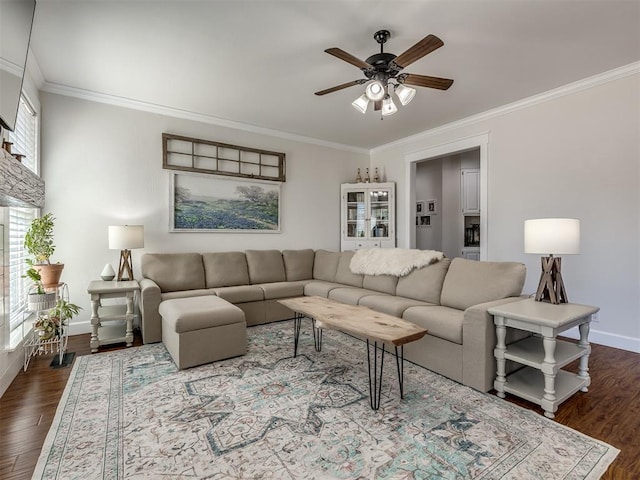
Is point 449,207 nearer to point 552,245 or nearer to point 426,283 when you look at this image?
point 426,283

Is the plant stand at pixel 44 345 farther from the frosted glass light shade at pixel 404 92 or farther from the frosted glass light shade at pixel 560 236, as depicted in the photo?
the frosted glass light shade at pixel 560 236

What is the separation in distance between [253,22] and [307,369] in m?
2.75

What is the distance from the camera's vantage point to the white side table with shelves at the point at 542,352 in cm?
198

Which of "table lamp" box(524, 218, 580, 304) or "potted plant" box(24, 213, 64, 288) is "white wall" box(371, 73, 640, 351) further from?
"potted plant" box(24, 213, 64, 288)

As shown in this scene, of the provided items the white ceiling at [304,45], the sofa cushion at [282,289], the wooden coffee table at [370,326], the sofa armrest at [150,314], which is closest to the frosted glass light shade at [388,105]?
the white ceiling at [304,45]

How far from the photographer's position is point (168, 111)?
4.11 m

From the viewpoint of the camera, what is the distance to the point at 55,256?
350 cm

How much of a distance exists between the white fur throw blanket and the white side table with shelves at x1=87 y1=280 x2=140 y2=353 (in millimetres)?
2605

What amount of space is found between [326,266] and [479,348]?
9.07ft

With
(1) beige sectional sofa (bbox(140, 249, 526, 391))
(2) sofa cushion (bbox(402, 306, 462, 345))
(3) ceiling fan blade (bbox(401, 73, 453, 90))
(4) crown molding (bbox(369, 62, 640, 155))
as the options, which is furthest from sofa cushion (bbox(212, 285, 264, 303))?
(4) crown molding (bbox(369, 62, 640, 155))

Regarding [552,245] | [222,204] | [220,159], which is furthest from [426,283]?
[220,159]

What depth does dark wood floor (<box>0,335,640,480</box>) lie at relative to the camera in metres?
1.60

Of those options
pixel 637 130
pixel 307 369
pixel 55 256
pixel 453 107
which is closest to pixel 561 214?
pixel 637 130

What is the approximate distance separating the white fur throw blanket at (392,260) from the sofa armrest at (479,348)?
1.18 metres
